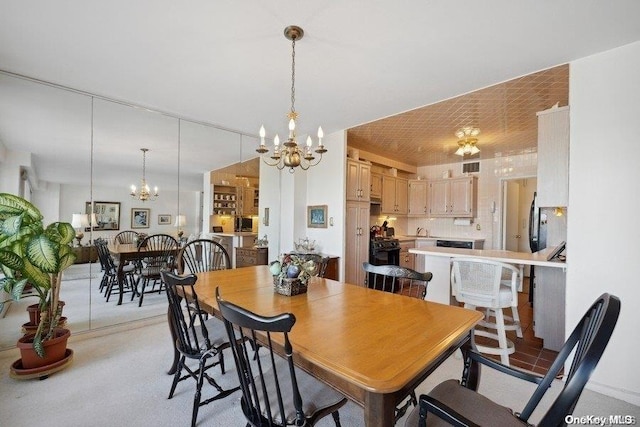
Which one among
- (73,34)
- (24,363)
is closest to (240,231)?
(24,363)

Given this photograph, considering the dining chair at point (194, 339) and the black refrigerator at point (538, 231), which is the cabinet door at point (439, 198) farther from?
the dining chair at point (194, 339)

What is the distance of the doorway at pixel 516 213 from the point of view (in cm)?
535

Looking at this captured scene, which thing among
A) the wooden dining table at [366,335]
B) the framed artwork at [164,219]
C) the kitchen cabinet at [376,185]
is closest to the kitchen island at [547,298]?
the wooden dining table at [366,335]

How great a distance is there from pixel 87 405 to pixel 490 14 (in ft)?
12.0

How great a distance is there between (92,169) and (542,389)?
4.26 m

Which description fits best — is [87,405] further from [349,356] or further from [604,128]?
[604,128]

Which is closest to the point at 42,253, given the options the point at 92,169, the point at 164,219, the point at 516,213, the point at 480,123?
the point at 92,169

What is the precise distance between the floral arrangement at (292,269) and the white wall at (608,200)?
2.16 meters

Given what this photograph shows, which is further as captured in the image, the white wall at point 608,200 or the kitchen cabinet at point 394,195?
the kitchen cabinet at point 394,195

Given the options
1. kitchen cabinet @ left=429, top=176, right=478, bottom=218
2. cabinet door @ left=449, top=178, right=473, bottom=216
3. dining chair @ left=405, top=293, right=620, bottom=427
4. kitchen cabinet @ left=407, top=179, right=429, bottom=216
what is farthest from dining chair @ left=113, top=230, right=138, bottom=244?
cabinet door @ left=449, top=178, right=473, bottom=216

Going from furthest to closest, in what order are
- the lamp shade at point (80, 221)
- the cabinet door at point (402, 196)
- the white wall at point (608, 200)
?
the cabinet door at point (402, 196) < the lamp shade at point (80, 221) < the white wall at point (608, 200)

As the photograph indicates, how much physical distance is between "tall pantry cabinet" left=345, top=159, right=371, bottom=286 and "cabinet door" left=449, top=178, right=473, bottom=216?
7.26 ft

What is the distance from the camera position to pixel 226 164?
4.59m

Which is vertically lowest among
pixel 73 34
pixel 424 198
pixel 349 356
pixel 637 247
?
pixel 349 356
